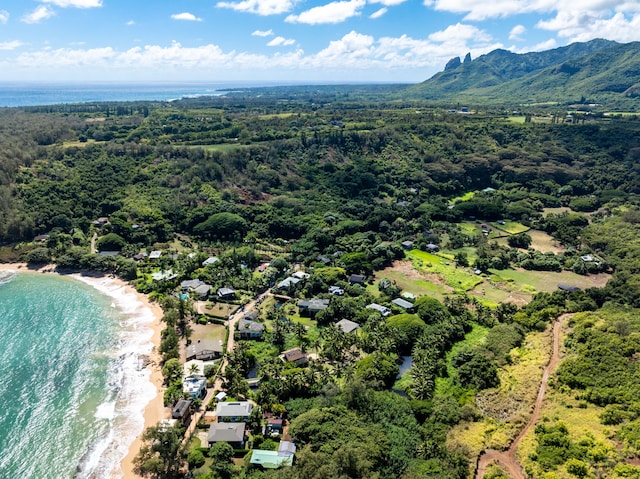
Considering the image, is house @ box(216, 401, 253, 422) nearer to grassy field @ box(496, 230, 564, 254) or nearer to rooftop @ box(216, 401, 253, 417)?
rooftop @ box(216, 401, 253, 417)

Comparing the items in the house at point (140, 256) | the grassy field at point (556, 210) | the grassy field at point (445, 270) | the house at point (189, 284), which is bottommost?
the grassy field at point (445, 270)

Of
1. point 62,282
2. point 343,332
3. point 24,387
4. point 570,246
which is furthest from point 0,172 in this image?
point 570,246

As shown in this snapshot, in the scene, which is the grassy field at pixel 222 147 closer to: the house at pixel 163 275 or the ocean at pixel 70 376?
the house at pixel 163 275

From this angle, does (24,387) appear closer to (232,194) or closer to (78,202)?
(78,202)

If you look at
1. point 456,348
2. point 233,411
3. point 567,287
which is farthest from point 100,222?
point 567,287

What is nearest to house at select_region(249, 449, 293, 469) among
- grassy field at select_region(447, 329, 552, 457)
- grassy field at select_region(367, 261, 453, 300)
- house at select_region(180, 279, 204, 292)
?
grassy field at select_region(447, 329, 552, 457)

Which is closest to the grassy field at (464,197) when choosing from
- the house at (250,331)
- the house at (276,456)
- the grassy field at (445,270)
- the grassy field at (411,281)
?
the grassy field at (445,270)
